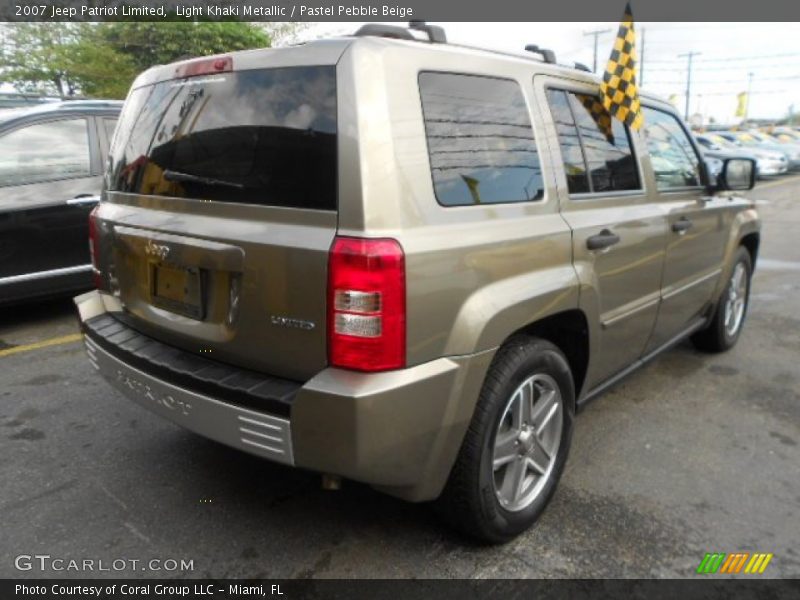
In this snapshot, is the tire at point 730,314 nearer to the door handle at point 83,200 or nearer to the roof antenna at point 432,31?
the roof antenna at point 432,31

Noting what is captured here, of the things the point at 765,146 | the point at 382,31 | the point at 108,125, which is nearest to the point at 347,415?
the point at 382,31

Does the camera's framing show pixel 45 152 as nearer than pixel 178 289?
No

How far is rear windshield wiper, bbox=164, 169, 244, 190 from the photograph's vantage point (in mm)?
2240

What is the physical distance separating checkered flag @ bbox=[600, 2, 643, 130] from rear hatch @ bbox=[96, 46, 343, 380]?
1.64 m

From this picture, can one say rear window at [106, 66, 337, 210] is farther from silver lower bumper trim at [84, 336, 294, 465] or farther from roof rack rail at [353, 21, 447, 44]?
silver lower bumper trim at [84, 336, 294, 465]

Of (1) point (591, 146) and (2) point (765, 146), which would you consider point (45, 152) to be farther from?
(2) point (765, 146)

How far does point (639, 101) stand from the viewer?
3.33 m

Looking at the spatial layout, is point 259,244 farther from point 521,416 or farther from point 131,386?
Result: point 521,416

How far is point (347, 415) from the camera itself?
1902 millimetres

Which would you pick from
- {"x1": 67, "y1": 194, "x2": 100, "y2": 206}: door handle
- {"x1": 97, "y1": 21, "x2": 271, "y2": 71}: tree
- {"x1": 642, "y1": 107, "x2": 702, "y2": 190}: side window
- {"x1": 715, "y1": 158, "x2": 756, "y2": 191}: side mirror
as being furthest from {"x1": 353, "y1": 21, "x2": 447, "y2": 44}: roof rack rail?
{"x1": 97, "y1": 21, "x2": 271, "y2": 71}: tree

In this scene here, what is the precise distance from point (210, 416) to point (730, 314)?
13.2ft

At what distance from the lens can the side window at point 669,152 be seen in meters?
3.49

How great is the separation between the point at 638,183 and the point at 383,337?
1.97m

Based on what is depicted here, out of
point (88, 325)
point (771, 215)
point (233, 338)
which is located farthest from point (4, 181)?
point (771, 215)
